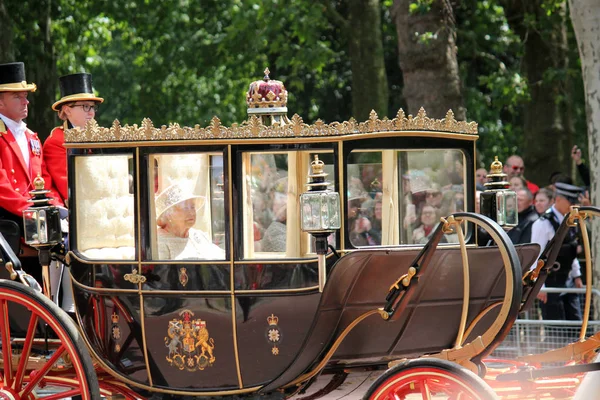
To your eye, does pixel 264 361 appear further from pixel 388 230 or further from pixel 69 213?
pixel 69 213

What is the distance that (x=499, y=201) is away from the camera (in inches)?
251

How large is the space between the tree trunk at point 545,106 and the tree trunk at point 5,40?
22.6ft

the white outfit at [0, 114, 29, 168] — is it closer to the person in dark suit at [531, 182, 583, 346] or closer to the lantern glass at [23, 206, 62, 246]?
the lantern glass at [23, 206, 62, 246]

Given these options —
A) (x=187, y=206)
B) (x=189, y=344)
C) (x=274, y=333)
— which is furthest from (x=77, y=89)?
(x=274, y=333)

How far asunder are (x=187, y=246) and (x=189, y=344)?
56cm

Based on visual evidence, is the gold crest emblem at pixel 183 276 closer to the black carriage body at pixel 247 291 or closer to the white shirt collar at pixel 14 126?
the black carriage body at pixel 247 291

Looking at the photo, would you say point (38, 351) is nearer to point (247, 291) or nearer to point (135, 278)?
point (135, 278)

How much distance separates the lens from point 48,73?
16641 mm

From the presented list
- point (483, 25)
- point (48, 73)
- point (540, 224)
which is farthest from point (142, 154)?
point (483, 25)

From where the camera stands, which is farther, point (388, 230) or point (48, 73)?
point (48, 73)

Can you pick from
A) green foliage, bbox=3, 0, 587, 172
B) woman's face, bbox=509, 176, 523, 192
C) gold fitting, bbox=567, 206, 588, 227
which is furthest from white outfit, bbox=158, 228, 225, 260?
green foliage, bbox=3, 0, 587, 172

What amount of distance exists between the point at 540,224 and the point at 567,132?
6.93 m

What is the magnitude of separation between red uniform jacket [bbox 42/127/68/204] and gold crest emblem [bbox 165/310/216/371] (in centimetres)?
148

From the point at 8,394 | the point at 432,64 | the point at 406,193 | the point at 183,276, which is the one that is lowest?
the point at 8,394
